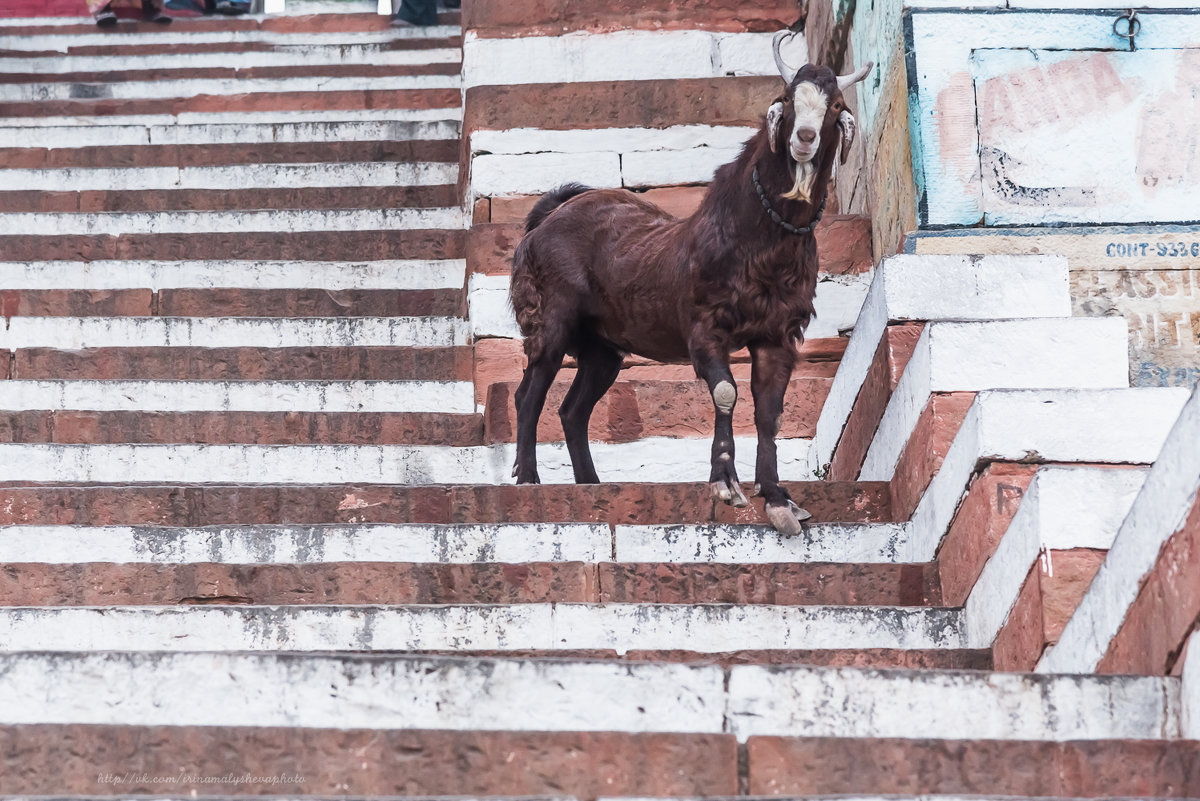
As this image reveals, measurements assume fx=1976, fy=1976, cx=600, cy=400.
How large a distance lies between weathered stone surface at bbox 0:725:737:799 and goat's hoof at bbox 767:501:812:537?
2.30m

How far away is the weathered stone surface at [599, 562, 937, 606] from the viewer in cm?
571

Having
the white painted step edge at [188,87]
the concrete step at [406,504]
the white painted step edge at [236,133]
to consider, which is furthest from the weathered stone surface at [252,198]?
the concrete step at [406,504]

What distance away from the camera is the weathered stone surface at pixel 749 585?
5.71 m

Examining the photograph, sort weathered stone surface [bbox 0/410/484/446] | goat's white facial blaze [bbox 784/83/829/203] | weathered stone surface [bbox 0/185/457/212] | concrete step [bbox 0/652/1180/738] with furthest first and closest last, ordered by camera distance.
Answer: weathered stone surface [bbox 0/185/457/212] → weathered stone surface [bbox 0/410/484/446] → goat's white facial blaze [bbox 784/83/829/203] → concrete step [bbox 0/652/1180/738]

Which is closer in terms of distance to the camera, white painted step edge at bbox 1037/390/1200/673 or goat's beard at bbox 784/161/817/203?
white painted step edge at bbox 1037/390/1200/673

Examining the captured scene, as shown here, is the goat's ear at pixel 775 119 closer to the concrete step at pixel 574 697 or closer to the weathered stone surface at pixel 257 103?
the concrete step at pixel 574 697

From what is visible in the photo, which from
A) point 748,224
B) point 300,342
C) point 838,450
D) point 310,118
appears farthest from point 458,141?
point 748,224

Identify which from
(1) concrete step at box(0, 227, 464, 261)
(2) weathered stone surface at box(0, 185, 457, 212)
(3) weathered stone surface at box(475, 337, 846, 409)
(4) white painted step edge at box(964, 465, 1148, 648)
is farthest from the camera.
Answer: (2) weathered stone surface at box(0, 185, 457, 212)

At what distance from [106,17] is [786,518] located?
10.9m

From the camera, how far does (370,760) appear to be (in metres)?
3.88

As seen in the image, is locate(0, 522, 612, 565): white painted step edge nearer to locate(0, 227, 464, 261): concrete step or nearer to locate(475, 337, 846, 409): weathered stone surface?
locate(475, 337, 846, 409): weathered stone surface

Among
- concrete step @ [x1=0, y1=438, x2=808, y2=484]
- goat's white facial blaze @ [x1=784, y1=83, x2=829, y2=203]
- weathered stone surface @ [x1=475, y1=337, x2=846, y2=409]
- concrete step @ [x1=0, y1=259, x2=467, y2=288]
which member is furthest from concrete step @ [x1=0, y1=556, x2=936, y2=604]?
concrete step @ [x1=0, y1=259, x2=467, y2=288]

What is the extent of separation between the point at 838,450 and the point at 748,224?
1749 mm

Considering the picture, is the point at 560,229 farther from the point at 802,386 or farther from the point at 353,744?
the point at 353,744
